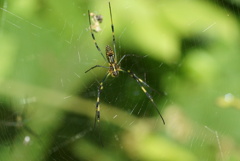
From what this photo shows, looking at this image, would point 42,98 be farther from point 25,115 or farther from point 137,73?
point 137,73

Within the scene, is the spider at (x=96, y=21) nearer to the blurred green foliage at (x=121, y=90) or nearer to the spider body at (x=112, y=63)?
the blurred green foliage at (x=121, y=90)

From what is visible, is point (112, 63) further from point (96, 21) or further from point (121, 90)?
point (96, 21)

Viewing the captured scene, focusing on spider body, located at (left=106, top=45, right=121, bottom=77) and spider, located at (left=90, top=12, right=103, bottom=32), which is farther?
spider body, located at (left=106, top=45, right=121, bottom=77)

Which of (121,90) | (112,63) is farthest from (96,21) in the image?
(121,90)

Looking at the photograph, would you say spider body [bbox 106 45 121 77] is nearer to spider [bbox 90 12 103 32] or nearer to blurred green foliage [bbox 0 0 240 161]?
blurred green foliage [bbox 0 0 240 161]

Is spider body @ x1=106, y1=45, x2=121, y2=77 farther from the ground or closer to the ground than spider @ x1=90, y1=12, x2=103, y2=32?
closer to the ground

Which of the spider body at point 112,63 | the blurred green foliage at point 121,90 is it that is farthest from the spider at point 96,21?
the spider body at point 112,63

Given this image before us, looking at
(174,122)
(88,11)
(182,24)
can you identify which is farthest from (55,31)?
(174,122)

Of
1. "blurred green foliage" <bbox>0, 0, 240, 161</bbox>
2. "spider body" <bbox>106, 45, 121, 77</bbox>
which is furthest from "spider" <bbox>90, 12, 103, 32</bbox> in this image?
"spider body" <bbox>106, 45, 121, 77</bbox>
